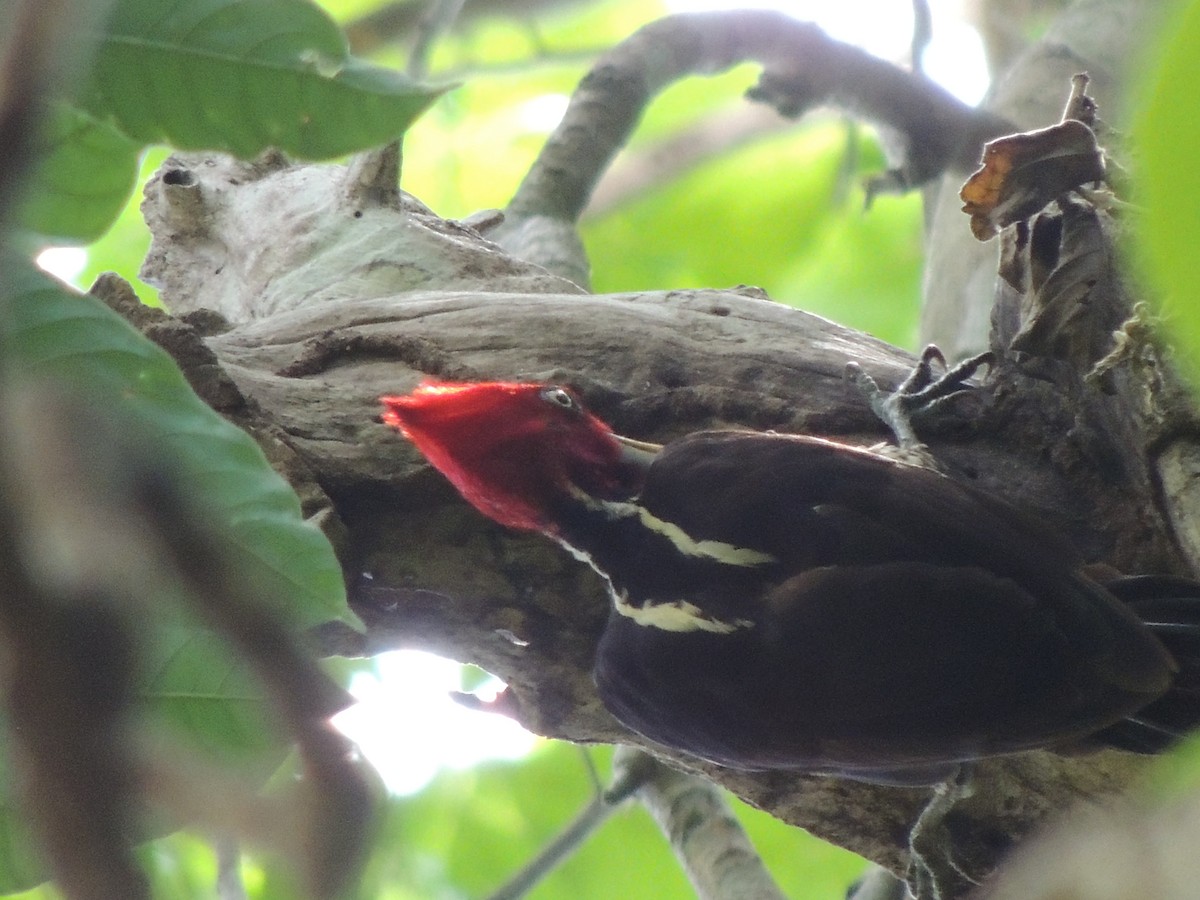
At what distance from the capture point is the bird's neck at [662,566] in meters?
1.77

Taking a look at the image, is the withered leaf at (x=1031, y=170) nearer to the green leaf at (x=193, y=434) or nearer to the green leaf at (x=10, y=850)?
the green leaf at (x=193, y=434)

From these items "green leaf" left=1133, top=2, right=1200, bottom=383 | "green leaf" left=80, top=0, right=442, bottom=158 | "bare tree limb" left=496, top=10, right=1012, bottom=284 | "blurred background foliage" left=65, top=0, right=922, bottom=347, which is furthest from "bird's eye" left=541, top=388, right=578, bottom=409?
"blurred background foliage" left=65, top=0, right=922, bottom=347

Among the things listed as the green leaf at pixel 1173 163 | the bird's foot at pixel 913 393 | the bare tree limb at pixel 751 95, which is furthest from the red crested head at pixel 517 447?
the green leaf at pixel 1173 163

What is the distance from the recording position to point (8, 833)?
3.56ft

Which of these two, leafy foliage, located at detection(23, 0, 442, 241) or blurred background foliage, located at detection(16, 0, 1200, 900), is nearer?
leafy foliage, located at detection(23, 0, 442, 241)

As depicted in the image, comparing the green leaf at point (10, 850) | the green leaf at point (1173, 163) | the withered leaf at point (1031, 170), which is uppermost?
the green leaf at point (1173, 163)

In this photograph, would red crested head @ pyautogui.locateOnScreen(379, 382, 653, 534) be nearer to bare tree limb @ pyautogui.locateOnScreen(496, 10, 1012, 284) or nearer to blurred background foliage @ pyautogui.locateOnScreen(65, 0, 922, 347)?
bare tree limb @ pyautogui.locateOnScreen(496, 10, 1012, 284)

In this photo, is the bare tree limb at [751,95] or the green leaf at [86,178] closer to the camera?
the green leaf at [86,178]

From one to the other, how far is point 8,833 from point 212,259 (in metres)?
2.19

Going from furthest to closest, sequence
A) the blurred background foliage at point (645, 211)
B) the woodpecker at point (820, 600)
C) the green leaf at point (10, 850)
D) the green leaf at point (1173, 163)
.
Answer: the blurred background foliage at point (645, 211)
the woodpecker at point (820, 600)
the green leaf at point (10, 850)
the green leaf at point (1173, 163)

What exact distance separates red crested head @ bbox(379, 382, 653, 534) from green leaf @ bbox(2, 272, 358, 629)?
2.29 ft

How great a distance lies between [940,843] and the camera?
1882 millimetres

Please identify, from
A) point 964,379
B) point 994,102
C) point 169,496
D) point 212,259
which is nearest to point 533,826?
point 212,259

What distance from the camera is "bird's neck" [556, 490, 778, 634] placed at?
1.77 meters
